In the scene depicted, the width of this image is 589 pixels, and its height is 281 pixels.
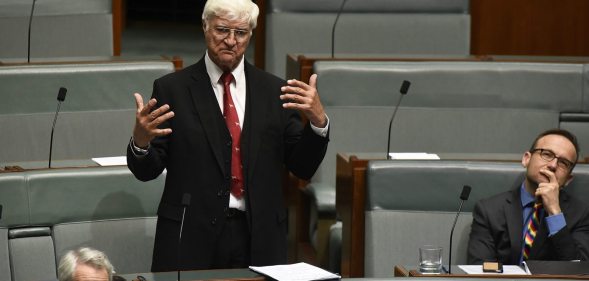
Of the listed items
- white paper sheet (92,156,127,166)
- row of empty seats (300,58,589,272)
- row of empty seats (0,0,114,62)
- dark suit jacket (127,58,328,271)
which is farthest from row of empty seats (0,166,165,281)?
row of empty seats (0,0,114,62)

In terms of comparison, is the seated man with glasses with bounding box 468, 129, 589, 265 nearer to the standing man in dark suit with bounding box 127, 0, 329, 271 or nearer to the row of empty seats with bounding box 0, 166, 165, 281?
the standing man in dark suit with bounding box 127, 0, 329, 271

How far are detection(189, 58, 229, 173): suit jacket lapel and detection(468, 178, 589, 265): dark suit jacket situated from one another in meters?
0.38

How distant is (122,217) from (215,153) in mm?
263

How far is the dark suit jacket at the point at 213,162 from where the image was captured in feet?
3.90

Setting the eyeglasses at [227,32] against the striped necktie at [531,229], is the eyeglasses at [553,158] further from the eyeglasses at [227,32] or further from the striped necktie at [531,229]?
the eyeglasses at [227,32]

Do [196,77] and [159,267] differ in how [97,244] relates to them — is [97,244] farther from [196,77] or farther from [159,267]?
[196,77]

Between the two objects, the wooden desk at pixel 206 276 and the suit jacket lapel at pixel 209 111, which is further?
the suit jacket lapel at pixel 209 111

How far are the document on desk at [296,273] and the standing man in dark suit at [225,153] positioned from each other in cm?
12

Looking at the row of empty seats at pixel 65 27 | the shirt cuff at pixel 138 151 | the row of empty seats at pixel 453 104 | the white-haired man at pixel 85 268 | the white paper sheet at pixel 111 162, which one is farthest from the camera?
the row of empty seats at pixel 65 27

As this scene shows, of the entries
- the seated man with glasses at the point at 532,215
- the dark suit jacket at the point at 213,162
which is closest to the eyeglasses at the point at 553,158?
the seated man with glasses at the point at 532,215

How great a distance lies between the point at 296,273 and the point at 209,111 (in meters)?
0.24

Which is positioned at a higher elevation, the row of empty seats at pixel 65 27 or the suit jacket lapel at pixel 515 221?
the row of empty seats at pixel 65 27

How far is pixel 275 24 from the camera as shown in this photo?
2100 mm

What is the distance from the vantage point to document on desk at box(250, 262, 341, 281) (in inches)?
40.6
